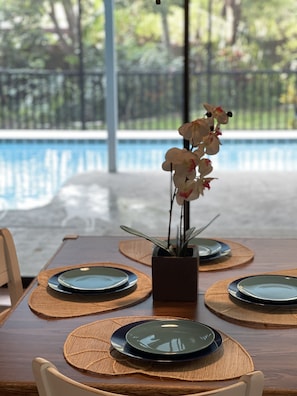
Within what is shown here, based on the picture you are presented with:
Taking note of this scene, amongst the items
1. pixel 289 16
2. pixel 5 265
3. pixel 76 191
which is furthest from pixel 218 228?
pixel 5 265

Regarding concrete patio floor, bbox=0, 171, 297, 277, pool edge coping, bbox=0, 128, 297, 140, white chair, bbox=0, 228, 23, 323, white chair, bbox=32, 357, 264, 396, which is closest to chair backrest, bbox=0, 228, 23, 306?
white chair, bbox=0, 228, 23, 323

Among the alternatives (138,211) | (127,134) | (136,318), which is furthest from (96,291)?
(127,134)

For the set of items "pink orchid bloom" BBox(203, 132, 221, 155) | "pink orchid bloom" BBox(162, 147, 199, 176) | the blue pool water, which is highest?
"pink orchid bloom" BBox(203, 132, 221, 155)

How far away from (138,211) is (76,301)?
338 centimetres

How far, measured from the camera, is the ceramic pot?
71.8 inches

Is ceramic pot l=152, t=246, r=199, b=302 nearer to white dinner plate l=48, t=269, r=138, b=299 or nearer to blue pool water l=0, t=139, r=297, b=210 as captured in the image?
white dinner plate l=48, t=269, r=138, b=299

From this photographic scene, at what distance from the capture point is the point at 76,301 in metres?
1.85

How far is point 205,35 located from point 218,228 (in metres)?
2.34

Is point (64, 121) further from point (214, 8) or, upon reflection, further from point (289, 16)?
point (289, 16)

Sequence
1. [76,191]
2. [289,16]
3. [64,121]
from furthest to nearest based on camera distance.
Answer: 1. [64,121]
2. [289,16]
3. [76,191]

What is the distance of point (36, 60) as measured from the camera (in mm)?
6410

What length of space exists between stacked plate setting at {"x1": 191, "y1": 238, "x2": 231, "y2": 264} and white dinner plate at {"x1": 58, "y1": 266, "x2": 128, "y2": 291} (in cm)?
27

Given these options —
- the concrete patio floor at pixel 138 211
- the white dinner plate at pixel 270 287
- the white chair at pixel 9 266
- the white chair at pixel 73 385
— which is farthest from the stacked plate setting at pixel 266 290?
the concrete patio floor at pixel 138 211

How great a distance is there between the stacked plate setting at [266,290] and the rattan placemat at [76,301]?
0.23 m
